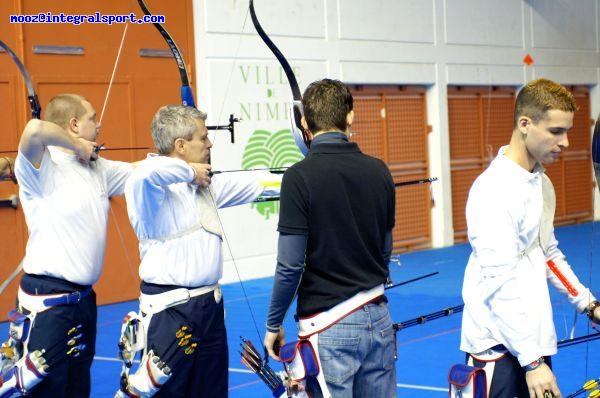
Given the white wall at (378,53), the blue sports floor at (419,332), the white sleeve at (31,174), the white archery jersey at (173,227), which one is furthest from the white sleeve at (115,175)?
the white wall at (378,53)

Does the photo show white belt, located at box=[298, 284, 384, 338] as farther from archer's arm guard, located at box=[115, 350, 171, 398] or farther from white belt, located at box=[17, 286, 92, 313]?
white belt, located at box=[17, 286, 92, 313]

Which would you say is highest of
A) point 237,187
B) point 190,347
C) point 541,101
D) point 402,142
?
point 541,101

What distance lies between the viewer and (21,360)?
395 centimetres

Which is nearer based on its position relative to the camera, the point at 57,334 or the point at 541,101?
the point at 541,101

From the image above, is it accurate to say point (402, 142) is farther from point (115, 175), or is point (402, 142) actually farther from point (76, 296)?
point (76, 296)

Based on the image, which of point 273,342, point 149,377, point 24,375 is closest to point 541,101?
point 273,342

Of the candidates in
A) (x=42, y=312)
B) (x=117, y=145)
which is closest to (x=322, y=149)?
(x=42, y=312)

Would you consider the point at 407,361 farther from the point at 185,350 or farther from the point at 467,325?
the point at 467,325

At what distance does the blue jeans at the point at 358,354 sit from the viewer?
9.72 ft

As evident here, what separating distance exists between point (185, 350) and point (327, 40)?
8.01 metres

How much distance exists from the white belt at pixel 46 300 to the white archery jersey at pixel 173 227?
46cm

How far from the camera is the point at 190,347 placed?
360cm

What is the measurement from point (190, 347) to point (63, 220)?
0.78 metres

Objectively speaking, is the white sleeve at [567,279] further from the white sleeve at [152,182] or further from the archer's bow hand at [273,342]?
the white sleeve at [152,182]
